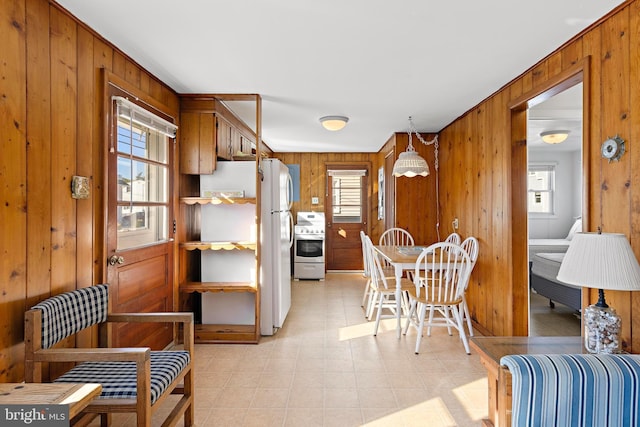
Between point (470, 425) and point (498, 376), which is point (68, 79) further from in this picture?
Result: point (470, 425)

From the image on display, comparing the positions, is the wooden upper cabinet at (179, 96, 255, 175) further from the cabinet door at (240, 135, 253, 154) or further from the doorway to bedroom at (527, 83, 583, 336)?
the doorway to bedroom at (527, 83, 583, 336)

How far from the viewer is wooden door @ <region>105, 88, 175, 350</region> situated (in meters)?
2.37

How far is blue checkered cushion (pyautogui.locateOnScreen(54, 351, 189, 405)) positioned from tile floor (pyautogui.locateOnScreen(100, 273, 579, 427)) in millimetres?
505

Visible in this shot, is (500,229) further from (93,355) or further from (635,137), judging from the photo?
(93,355)

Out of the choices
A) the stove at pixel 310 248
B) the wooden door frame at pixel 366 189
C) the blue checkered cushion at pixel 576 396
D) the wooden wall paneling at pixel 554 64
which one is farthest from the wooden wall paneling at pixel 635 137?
the wooden door frame at pixel 366 189

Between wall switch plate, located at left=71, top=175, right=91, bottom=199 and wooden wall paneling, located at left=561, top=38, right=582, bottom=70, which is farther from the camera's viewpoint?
wooden wall paneling, located at left=561, top=38, right=582, bottom=70

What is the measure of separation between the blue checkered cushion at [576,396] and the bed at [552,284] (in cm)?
298

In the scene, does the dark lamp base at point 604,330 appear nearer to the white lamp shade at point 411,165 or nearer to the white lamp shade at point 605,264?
the white lamp shade at point 605,264

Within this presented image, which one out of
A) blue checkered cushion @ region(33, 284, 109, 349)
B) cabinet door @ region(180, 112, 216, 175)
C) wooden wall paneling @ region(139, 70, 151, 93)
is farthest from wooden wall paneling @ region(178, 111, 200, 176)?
blue checkered cushion @ region(33, 284, 109, 349)

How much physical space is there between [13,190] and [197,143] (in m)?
1.85

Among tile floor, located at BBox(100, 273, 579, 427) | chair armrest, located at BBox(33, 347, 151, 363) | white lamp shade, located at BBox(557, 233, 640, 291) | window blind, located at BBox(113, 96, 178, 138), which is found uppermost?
window blind, located at BBox(113, 96, 178, 138)

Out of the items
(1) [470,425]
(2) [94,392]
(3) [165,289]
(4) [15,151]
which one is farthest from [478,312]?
(4) [15,151]

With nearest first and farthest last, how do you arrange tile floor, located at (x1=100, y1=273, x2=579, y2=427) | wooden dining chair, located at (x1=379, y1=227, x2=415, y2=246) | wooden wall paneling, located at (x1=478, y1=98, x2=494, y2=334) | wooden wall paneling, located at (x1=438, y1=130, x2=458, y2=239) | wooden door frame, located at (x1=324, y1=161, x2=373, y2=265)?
1. tile floor, located at (x1=100, y1=273, x2=579, y2=427)
2. wooden wall paneling, located at (x1=478, y1=98, x2=494, y2=334)
3. wooden wall paneling, located at (x1=438, y1=130, x2=458, y2=239)
4. wooden dining chair, located at (x1=379, y1=227, x2=415, y2=246)
5. wooden door frame, located at (x1=324, y1=161, x2=373, y2=265)

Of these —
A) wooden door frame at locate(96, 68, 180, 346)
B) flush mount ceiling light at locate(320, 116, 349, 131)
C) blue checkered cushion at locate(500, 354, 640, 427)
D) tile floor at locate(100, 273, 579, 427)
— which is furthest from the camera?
flush mount ceiling light at locate(320, 116, 349, 131)
